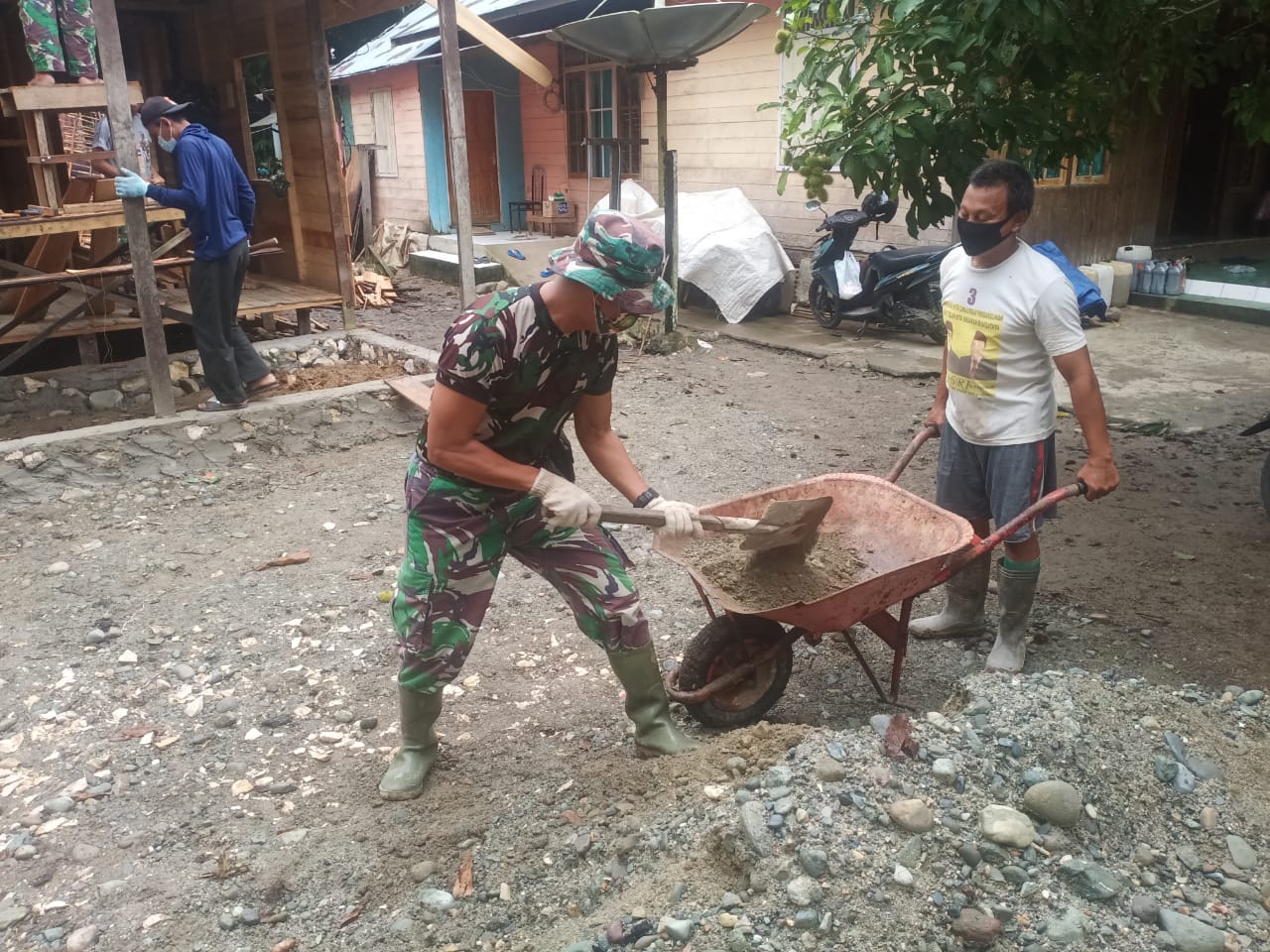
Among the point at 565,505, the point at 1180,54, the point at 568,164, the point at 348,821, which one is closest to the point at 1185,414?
the point at 1180,54

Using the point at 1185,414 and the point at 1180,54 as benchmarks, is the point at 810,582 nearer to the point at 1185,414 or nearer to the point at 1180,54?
the point at 1180,54

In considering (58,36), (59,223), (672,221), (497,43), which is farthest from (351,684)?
(497,43)

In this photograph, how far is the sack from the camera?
9711 millimetres

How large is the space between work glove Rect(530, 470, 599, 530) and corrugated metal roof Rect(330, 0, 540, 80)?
39.4ft

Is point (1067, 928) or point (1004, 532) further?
point (1004, 532)

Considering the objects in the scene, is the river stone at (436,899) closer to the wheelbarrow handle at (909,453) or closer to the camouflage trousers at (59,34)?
the wheelbarrow handle at (909,453)

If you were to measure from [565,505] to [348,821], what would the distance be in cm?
122

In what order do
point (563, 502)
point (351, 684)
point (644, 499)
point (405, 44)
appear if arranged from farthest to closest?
point (405, 44) < point (351, 684) < point (644, 499) < point (563, 502)

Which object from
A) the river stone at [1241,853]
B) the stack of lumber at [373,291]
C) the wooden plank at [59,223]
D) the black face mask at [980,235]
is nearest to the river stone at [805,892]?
the river stone at [1241,853]

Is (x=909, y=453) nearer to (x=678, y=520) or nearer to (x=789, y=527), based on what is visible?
(x=789, y=527)

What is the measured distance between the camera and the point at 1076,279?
958 cm

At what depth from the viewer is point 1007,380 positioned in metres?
3.30

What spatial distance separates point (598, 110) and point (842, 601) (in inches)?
492

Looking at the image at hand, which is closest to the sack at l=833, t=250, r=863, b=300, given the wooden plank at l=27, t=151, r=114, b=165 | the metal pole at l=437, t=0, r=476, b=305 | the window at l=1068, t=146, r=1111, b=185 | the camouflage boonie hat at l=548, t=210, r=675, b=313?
the window at l=1068, t=146, r=1111, b=185
